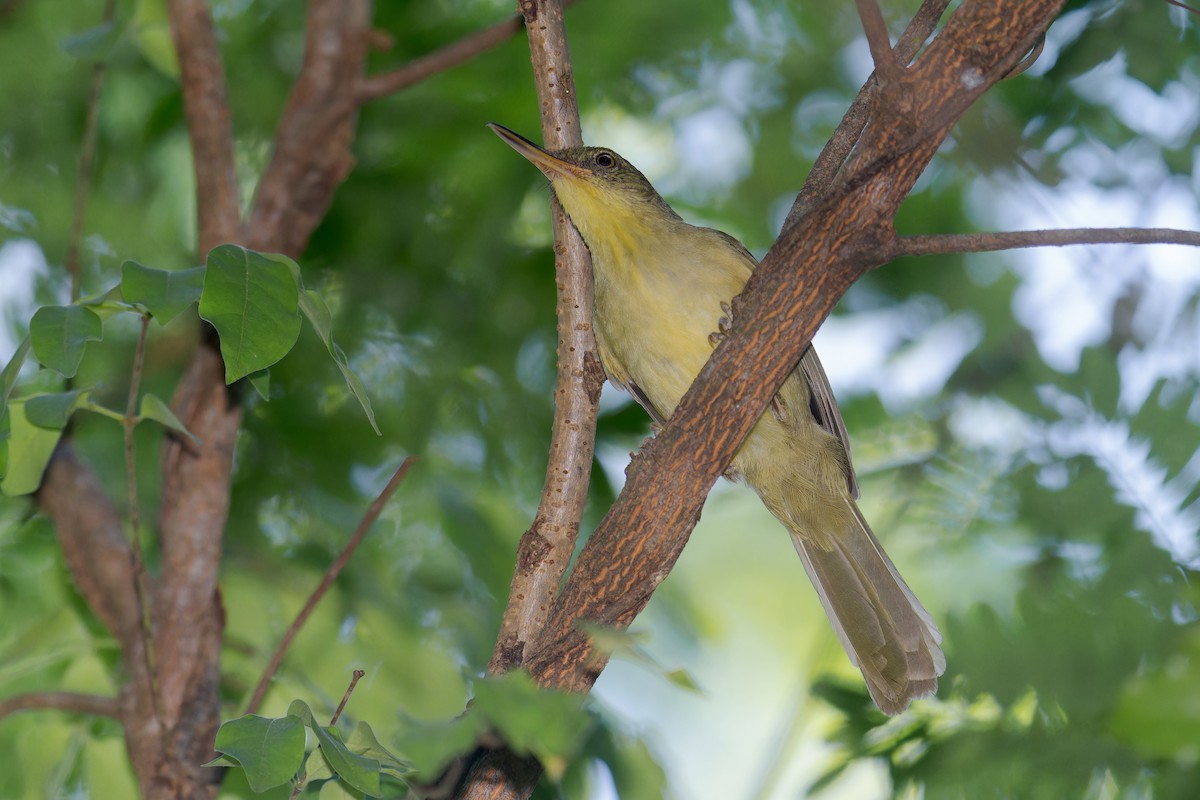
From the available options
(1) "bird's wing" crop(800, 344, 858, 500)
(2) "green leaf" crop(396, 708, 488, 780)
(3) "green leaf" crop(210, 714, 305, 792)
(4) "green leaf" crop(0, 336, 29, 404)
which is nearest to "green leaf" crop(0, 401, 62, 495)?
(4) "green leaf" crop(0, 336, 29, 404)

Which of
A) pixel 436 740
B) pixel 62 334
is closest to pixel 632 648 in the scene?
pixel 436 740

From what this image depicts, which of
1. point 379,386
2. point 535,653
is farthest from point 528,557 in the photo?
point 379,386

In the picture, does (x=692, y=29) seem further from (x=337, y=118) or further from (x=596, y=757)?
(x=596, y=757)

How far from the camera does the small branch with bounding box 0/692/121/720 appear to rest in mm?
3393

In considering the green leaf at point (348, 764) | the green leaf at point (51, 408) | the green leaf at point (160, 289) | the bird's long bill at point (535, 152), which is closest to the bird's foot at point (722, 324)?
the bird's long bill at point (535, 152)

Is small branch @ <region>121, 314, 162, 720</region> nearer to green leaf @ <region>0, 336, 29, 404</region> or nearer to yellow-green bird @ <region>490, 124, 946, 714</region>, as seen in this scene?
green leaf @ <region>0, 336, 29, 404</region>

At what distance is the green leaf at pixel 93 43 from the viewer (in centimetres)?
350

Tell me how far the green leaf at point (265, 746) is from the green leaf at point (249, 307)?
0.64 metres

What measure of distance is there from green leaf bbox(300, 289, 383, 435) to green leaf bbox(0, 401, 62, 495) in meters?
0.88

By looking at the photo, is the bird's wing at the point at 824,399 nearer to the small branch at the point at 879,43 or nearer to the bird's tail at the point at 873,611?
the bird's tail at the point at 873,611

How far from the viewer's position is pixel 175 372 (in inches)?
205

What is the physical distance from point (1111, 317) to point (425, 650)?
9.43ft

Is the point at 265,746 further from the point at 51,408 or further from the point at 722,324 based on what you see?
the point at 722,324

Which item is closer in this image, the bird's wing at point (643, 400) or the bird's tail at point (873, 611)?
the bird's tail at point (873, 611)
